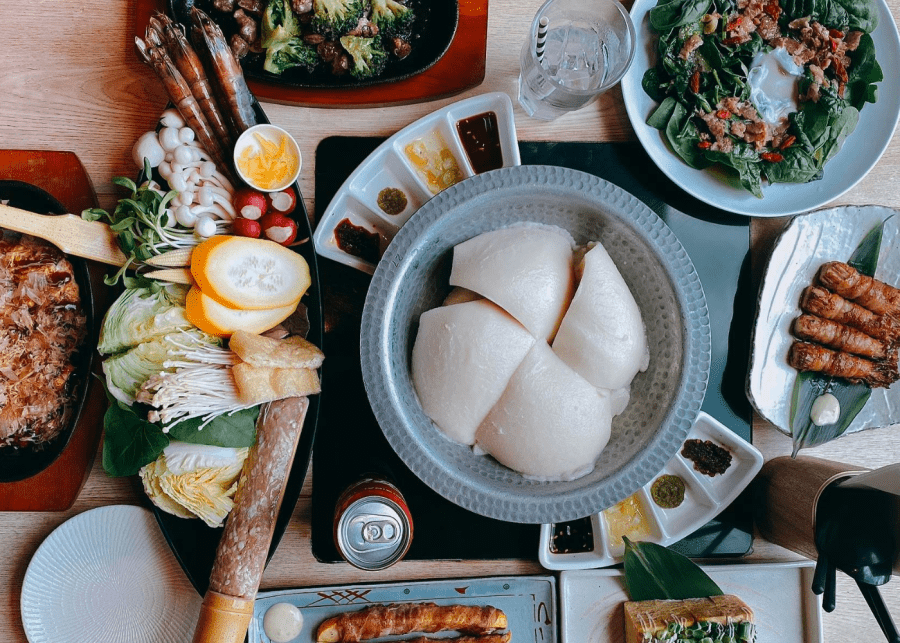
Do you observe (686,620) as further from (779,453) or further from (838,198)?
(838,198)

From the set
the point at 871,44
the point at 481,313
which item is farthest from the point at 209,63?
the point at 871,44

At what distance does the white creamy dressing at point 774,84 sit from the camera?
1.90 meters

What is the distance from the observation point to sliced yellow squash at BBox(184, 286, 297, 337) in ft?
5.52

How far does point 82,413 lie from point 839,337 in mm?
2490

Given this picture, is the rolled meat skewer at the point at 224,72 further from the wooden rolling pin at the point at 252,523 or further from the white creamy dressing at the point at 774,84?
the white creamy dressing at the point at 774,84

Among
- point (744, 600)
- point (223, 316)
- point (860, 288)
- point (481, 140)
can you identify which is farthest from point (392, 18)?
point (744, 600)

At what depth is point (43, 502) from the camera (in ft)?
6.18

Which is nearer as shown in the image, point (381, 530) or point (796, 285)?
point (381, 530)

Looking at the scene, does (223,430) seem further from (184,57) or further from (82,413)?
(184,57)

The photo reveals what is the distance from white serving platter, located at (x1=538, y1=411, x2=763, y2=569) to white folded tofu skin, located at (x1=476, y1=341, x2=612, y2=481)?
1.16 ft

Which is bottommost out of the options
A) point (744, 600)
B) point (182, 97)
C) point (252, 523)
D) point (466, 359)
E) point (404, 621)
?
point (404, 621)

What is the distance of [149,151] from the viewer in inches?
69.3

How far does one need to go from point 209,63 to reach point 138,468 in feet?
4.05

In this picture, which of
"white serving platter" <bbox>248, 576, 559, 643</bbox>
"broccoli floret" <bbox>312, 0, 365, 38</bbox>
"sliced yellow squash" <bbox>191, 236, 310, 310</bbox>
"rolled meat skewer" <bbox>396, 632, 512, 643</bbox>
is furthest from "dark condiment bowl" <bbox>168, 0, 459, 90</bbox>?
"rolled meat skewer" <bbox>396, 632, 512, 643</bbox>
